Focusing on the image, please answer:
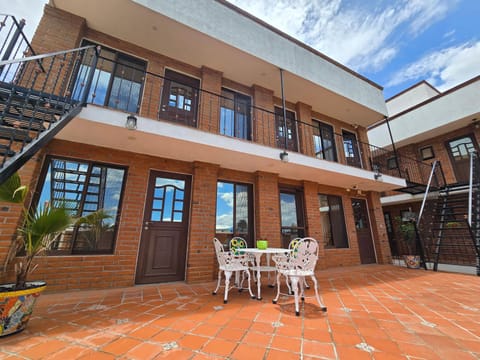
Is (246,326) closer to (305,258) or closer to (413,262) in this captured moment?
(305,258)

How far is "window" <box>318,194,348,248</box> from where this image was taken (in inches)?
226

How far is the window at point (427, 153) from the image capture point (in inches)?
320

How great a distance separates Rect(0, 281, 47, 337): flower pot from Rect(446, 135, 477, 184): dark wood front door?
11713 millimetres

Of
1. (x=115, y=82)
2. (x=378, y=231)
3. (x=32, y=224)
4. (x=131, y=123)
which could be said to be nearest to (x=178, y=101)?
(x=115, y=82)

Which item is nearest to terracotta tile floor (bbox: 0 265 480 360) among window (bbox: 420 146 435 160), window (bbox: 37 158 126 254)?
window (bbox: 37 158 126 254)

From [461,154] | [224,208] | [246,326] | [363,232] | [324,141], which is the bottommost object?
[246,326]

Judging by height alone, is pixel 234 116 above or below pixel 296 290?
above

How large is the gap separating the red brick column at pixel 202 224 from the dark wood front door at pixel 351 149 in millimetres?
5253

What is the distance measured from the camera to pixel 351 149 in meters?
7.04

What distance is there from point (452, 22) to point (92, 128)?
9394mm

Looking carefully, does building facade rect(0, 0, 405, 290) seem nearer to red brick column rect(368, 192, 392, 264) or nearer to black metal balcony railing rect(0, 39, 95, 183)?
red brick column rect(368, 192, 392, 264)

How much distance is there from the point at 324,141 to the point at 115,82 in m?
6.34

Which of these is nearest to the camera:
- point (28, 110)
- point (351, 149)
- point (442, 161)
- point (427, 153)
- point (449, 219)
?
point (28, 110)

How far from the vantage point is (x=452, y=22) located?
5.20 meters
